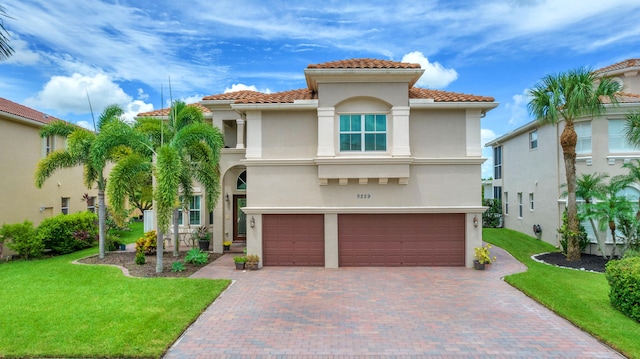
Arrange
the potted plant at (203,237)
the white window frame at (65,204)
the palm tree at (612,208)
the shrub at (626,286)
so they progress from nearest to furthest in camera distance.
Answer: the shrub at (626,286) → the palm tree at (612,208) → the potted plant at (203,237) → the white window frame at (65,204)

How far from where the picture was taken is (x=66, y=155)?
52.4 ft

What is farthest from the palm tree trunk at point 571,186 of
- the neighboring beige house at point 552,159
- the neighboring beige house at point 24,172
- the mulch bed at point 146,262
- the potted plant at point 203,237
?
the neighboring beige house at point 24,172

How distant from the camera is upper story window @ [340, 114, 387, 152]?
1417cm

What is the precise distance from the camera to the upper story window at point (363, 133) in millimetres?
14172

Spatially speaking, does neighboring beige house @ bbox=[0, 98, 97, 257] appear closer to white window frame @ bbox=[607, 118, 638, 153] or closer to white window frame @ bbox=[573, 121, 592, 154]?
white window frame @ bbox=[573, 121, 592, 154]

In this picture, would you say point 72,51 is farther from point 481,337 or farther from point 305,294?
point 481,337

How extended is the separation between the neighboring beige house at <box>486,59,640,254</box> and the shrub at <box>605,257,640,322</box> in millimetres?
8928

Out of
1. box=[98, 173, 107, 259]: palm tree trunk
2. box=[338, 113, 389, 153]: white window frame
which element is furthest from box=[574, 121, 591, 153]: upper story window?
box=[98, 173, 107, 259]: palm tree trunk

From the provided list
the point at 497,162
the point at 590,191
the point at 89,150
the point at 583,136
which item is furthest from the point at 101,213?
the point at 497,162

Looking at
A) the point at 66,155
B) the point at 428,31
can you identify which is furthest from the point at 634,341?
the point at 66,155

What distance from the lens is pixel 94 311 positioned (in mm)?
8883

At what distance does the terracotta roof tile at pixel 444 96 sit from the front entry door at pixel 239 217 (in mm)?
9744

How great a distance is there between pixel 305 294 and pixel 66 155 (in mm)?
12960

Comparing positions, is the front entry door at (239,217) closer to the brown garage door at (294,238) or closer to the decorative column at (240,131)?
the decorative column at (240,131)
